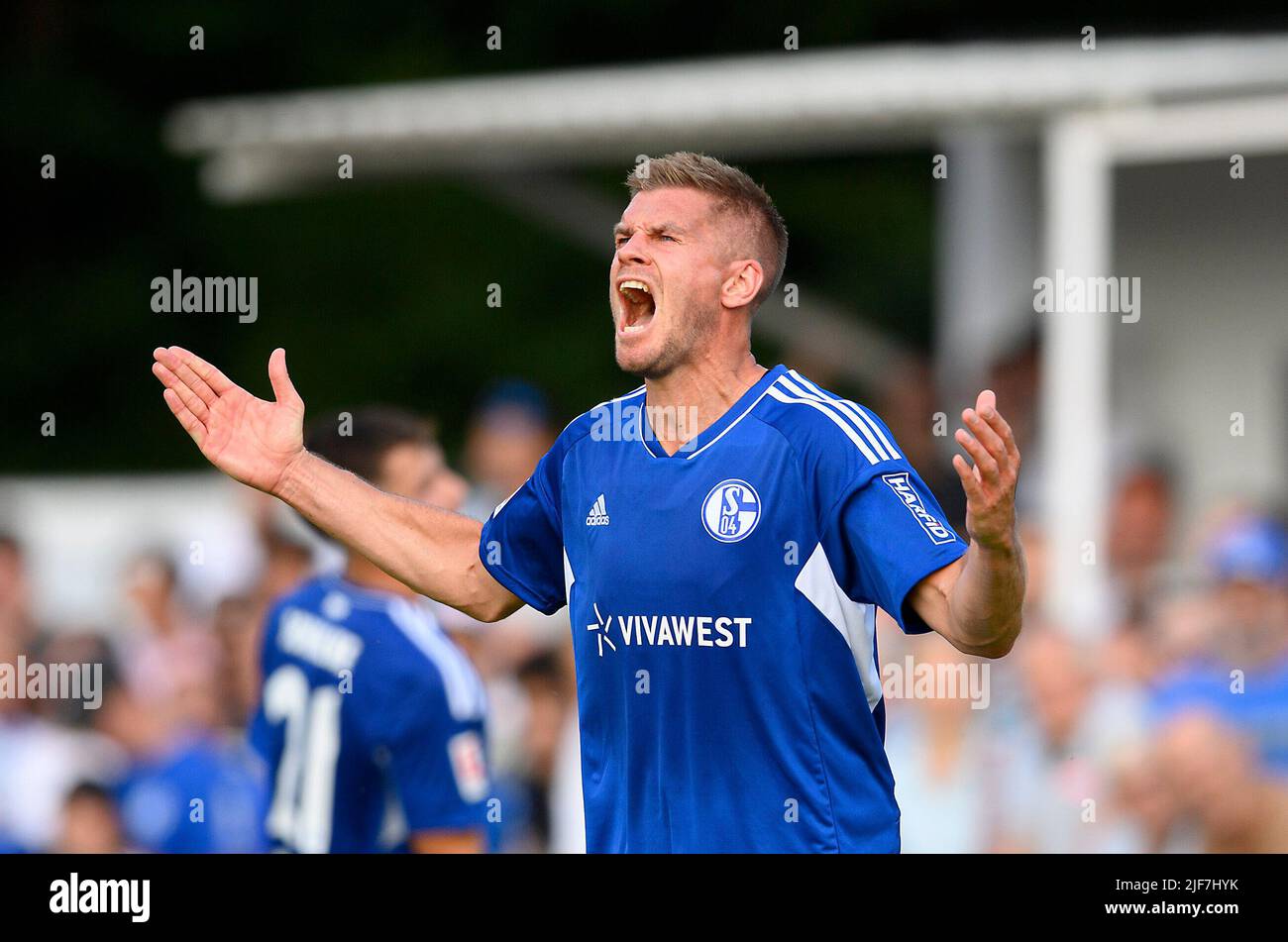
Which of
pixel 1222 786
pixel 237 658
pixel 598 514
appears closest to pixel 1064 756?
pixel 1222 786

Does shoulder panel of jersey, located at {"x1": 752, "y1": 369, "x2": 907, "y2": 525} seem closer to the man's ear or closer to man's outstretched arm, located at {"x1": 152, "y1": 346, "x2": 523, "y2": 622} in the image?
the man's ear

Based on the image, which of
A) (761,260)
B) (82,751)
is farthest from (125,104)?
(761,260)

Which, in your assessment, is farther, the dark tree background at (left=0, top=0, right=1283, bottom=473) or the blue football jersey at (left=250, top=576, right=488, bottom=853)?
the dark tree background at (left=0, top=0, right=1283, bottom=473)

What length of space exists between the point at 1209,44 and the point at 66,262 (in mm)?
15408

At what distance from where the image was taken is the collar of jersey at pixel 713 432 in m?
4.64

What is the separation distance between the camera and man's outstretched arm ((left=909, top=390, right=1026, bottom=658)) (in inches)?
158

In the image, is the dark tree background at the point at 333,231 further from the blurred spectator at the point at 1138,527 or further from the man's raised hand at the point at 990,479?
the man's raised hand at the point at 990,479

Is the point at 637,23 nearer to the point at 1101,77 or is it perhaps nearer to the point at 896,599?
A: the point at 1101,77

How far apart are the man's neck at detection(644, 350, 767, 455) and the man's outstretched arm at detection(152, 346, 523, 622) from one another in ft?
2.06

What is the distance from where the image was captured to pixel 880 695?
461 centimetres

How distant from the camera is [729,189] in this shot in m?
4.84

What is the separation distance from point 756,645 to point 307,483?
1.22m

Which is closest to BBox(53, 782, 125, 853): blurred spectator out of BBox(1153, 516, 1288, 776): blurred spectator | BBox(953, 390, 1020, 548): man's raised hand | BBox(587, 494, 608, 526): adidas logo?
BBox(1153, 516, 1288, 776): blurred spectator

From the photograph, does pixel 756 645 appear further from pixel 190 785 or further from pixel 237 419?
pixel 190 785
